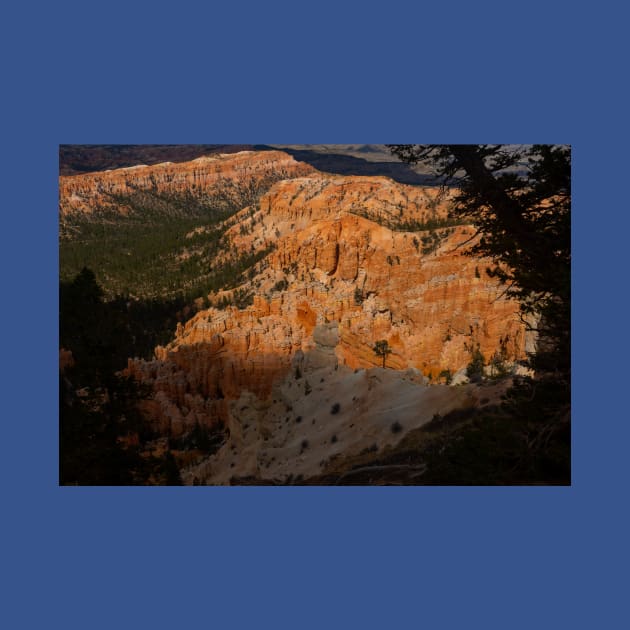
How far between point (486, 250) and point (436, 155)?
1808mm

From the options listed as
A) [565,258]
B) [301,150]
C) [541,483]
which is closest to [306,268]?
[301,150]

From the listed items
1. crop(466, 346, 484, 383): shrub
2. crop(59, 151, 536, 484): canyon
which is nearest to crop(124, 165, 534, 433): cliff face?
crop(59, 151, 536, 484): canyon

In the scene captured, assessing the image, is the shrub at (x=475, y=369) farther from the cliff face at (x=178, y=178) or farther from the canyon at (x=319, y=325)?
the cliff face at (x=178, y=178)

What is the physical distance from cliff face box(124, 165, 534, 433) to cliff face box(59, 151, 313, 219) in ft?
Answer: 0.73

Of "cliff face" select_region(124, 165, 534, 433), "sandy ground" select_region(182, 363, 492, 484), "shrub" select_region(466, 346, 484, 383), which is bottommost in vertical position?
"sandy ground" select_region(182, 363, 492, 484)

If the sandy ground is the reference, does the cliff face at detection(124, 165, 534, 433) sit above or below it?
above

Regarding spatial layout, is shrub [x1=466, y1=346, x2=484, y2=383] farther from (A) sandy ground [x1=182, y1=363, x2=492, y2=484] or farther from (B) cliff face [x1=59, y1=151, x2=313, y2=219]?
(B) cliff face [x1=59, y1=151, x2=313, y2=219]

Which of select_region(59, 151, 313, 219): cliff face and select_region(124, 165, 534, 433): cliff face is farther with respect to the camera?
select_region(59, 151, 313, 219): cliff face

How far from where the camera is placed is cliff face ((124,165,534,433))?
1299 centimetres

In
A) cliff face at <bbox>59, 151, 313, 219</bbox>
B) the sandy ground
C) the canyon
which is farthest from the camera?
cliff face at <bbox>59, 151, 313, 219</bbox>

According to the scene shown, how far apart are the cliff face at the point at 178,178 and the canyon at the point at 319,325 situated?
0.11ft

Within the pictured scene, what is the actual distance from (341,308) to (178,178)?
3915 mm

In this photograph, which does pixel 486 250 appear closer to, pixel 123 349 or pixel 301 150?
pixel 301 150

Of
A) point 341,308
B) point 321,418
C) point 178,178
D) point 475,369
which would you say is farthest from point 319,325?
point 178,178
